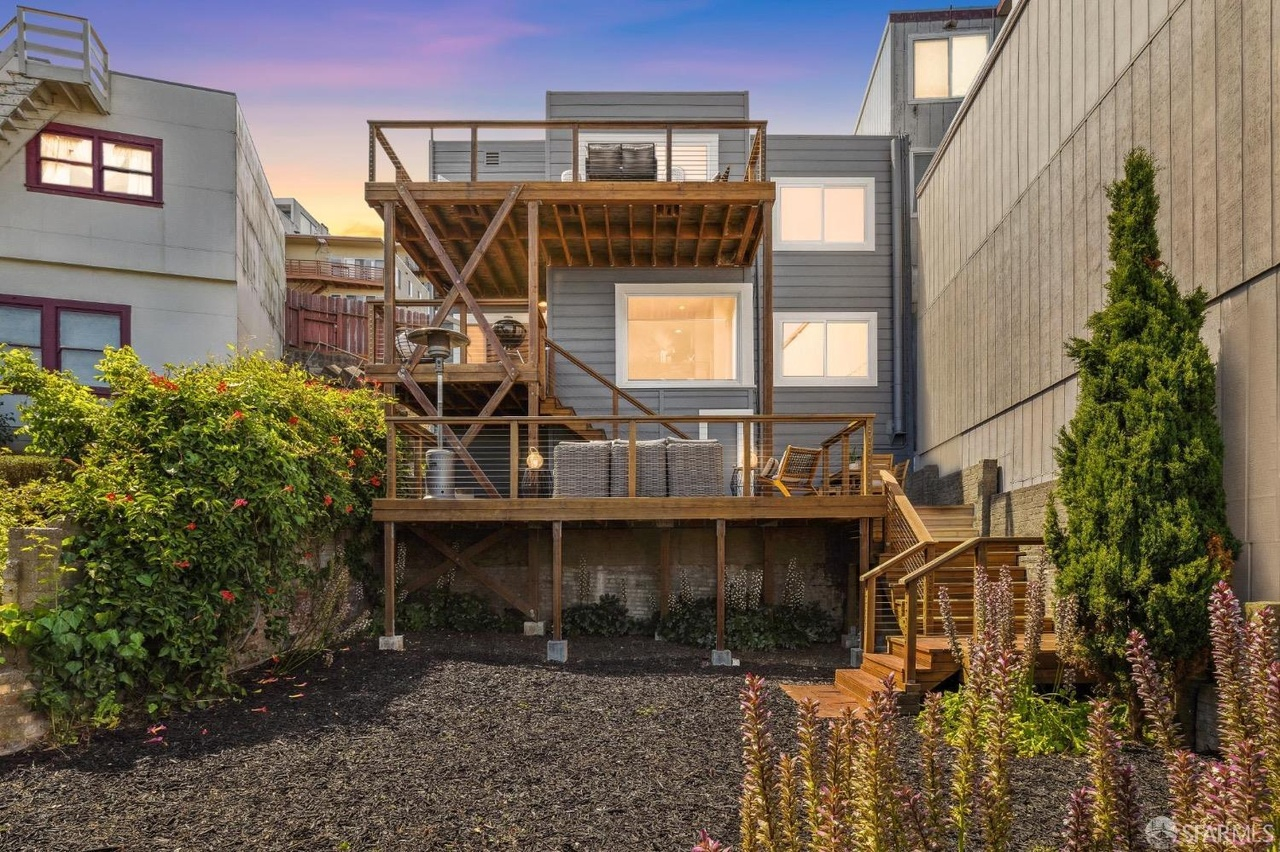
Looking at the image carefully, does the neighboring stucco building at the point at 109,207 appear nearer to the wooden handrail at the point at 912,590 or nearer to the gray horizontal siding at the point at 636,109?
the gray horizontal siding at the point at 636,109

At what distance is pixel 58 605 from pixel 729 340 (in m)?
10.2

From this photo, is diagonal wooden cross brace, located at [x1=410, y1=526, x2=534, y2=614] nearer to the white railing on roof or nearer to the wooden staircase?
the wooden staircase

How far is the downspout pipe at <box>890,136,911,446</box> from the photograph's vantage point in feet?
49.1

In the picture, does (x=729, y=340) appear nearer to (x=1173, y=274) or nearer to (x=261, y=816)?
(x=1173, y=274)

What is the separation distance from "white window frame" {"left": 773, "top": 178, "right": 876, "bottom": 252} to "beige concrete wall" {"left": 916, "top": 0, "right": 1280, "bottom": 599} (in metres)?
0.88

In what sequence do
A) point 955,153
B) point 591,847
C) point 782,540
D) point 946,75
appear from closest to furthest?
point 591,847, point 782,540, point 955,153, point 946,75

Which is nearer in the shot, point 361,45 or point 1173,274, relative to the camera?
point 1173,274

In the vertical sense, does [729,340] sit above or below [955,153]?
below

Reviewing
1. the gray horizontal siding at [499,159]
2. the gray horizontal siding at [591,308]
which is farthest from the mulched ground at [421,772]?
the gray horizontal siding at [499,159]

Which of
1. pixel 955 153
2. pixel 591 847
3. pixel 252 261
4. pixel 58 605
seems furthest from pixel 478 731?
pixel 252 261

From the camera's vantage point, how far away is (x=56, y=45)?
14188mm

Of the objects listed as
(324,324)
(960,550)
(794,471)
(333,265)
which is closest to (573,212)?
(794,471)

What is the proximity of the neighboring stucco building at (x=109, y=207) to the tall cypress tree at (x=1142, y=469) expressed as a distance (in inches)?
523

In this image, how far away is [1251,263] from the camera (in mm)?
5918
